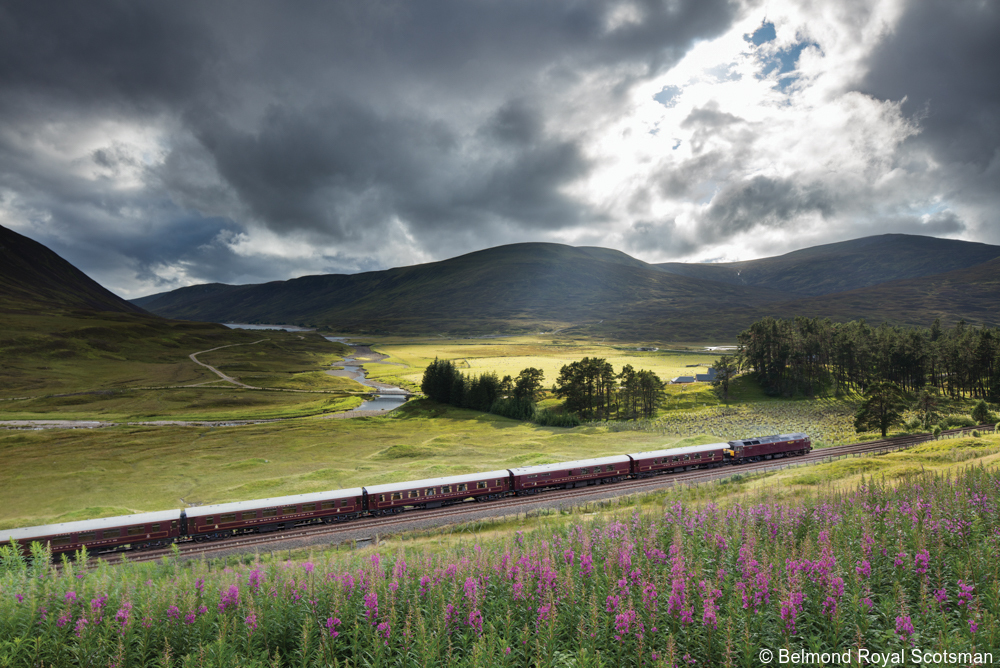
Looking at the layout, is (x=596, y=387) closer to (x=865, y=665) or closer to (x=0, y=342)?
(x=865, y=665)

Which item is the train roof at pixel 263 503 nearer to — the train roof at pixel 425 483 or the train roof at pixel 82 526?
the train roof at pixel 82 526

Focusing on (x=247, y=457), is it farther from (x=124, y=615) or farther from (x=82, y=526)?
(x=124, y=615)

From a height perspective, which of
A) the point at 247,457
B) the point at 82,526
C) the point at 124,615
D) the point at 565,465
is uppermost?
the point at 124,615

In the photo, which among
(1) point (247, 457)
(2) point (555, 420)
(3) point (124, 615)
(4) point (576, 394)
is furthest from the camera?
(4) point (576, 394)

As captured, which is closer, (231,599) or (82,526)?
(231,599)

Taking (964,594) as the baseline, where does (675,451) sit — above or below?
below

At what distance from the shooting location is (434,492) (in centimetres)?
3825

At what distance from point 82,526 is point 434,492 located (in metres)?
24.5

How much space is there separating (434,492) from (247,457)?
41860 mm

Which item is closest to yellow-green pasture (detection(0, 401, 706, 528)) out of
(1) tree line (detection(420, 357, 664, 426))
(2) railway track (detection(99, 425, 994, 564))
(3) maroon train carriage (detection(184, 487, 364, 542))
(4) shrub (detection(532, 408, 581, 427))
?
(4) shrub (detection(532, 408, 581, 427))

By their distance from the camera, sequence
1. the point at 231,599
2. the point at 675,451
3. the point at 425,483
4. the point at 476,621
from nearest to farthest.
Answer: the point at 476,621 → the point at 231,599 → the point at 425,483 → the point at 675,451

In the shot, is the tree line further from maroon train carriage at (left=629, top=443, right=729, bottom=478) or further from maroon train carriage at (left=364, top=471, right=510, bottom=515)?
maroon train carriage at (left=364, top=471, right=510, bottom=515)

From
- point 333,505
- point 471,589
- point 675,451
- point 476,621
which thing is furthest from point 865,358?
point 476,621

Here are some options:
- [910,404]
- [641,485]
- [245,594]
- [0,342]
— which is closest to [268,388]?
[0,342]
